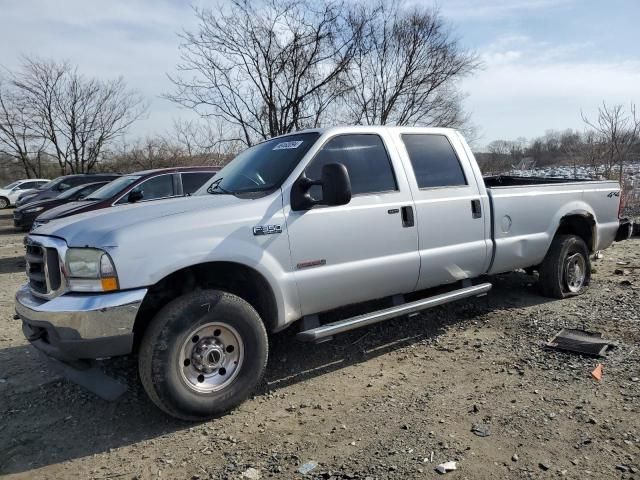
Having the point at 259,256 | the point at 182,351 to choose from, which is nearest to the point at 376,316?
the point at 259,256

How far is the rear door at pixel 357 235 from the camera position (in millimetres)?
3715

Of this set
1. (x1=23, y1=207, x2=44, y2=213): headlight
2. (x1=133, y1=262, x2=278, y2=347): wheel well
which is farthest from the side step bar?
(x1=23, y1=207, x2=44, y2=213): headlight

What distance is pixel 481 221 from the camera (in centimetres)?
486

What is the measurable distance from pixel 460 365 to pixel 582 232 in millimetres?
3144

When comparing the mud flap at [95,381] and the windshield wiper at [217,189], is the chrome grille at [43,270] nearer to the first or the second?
the mud flap at [95,381]

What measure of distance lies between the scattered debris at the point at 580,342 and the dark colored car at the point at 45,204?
1113cm

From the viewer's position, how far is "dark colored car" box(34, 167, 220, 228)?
27.9 feet

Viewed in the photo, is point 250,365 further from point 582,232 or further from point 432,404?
point 582,232

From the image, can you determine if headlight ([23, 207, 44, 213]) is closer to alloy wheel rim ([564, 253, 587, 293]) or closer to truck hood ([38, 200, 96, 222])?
truck hood ([38, 200, 96, 222])

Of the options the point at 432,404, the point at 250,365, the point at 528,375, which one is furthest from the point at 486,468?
the point at 250,365

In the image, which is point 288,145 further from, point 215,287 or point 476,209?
point 476,209

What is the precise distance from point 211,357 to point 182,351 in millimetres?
232

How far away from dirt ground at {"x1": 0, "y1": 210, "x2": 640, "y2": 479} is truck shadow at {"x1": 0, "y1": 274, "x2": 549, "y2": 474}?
13 mm

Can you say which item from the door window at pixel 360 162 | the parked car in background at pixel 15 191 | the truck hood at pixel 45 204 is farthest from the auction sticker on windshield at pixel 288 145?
the parked car in background at pixel 15 191
